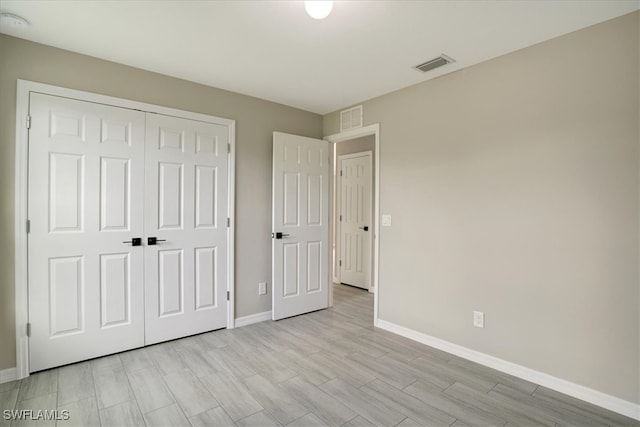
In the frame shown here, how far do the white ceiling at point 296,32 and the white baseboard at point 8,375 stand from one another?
243 cm

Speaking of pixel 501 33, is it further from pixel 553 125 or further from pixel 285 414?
pixel 285 414

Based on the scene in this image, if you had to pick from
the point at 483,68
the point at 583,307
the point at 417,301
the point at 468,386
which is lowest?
the point at 468,386

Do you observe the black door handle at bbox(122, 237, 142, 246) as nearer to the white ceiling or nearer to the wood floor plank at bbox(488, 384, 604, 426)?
the white ceiling

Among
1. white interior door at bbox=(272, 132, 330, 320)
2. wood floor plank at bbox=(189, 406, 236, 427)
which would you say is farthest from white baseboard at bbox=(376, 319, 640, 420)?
wood floor plank at bbox=(189, 406, 236, 427)

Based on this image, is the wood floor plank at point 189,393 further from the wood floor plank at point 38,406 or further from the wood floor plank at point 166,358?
the wood floor plank at point 38,406

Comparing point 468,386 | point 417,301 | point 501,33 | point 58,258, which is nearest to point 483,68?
point 501,33

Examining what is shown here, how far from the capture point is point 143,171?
2.79m

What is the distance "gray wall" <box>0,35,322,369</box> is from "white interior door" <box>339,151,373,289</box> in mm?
1297

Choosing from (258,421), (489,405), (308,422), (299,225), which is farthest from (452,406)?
(299,225)

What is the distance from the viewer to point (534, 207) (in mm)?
2326

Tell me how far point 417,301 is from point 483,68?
218 cm

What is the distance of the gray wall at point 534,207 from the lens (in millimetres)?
1982

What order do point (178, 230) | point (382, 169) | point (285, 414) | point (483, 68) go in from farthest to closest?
point (382, 169) → point (178, 230) → point (483, 68) → point (285, 414)

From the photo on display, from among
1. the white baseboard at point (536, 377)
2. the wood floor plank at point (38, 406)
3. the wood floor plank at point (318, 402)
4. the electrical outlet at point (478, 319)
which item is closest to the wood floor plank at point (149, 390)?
the wood floor plank at point (38, 406)
